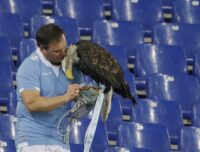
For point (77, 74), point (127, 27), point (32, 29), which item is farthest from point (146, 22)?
point (77, 74)

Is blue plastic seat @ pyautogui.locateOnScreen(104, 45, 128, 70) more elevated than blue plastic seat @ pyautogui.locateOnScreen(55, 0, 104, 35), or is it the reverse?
blue plastic seat @ pyautogui.locateOnScreen(55, 0, 104, 35)

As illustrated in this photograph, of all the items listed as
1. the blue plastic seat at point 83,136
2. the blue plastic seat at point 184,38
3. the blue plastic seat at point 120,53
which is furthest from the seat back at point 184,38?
the blue plastic seat at point 83,136

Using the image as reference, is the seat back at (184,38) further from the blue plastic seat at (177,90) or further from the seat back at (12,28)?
the seat back at (12,28)

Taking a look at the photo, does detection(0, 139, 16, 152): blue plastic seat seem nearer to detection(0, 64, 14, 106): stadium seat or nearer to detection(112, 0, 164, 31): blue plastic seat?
detection(0, 64, 14, 106): stadium seat

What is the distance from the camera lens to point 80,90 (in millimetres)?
5219

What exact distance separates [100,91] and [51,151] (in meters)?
0.46

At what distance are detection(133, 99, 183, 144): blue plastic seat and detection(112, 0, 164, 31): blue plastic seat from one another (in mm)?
1703

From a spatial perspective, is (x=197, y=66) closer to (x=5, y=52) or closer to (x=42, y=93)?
(x=5, y=52)

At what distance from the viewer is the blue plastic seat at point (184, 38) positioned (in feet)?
29.9

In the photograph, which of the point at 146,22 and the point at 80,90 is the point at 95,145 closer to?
the point at 80,90

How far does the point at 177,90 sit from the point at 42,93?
324 cm

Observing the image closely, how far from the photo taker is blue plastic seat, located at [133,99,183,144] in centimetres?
767

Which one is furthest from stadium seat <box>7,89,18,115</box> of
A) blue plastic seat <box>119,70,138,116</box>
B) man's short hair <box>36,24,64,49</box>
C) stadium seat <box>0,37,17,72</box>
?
man's short hair <box>36,24,64,49</box>

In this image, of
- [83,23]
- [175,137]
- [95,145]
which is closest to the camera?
[95,145]
